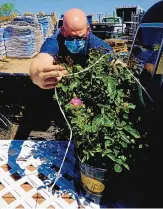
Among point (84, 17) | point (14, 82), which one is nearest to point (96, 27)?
point (14, 82)

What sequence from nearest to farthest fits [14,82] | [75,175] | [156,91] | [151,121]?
1. [151,121]
2. [156,91]
3. [75,175]
4. [14,82]

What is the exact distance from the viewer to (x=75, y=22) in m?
2.54

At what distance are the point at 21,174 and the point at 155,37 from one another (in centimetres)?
214

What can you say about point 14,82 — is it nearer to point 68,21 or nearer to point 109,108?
point 68,21

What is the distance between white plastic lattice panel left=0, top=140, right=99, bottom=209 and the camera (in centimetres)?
254

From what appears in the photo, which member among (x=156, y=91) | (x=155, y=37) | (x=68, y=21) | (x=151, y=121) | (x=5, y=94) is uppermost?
(x=68, y=21)

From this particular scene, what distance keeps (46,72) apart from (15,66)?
34.8 feet

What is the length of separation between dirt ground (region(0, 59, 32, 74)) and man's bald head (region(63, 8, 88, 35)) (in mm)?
8612

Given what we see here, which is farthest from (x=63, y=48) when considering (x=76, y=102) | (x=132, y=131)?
(x=132, y=131)

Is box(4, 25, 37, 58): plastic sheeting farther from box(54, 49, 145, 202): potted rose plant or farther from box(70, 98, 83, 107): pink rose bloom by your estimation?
box(70, 98, 83, 107): pink rose bloom

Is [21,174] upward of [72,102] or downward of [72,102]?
downward

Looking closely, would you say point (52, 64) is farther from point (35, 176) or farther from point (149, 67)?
point (35, 176)

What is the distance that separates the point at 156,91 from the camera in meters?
2.30

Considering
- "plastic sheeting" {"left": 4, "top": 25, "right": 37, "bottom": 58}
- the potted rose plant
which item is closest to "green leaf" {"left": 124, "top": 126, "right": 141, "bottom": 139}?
the potted rose plant
